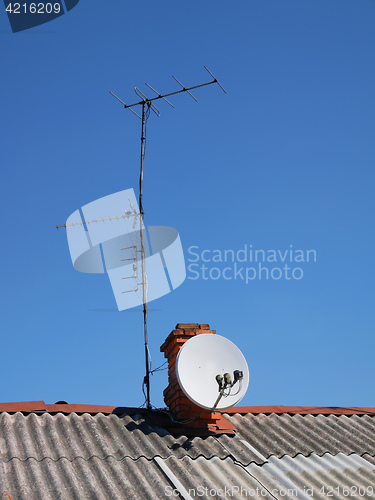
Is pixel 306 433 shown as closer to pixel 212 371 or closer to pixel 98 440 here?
pixel 212 371

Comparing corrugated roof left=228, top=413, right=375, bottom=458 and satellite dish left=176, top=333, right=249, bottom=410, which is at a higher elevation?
satellite dish left=176, top=333, right=249, bottom=410

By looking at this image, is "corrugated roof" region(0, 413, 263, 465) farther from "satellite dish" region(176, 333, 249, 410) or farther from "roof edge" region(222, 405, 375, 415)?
"roof edge" region(222, 405, 375, 415)

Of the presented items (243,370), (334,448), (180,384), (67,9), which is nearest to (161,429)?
(180,384)

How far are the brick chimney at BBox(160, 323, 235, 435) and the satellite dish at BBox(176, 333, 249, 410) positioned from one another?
33 cm

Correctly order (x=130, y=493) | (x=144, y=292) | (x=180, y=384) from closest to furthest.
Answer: (x=130, y=493) → (x=180, y=384) → (x=144, y=292)

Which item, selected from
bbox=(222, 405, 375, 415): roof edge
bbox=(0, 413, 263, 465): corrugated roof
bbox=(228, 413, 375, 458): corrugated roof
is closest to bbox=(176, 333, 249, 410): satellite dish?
bbox=(0, 413, 263, 465): corrugated roof

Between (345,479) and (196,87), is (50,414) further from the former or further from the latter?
(196,87)

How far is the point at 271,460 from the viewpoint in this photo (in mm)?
6363

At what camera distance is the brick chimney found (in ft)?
22.7

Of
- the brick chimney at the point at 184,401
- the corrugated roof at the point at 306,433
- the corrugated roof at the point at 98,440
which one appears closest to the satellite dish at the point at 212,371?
the brick chimney at the point at 184,401

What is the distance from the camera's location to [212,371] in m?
7.00

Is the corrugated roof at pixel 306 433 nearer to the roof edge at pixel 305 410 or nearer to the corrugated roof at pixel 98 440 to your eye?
the roof edge at pixel 305 410

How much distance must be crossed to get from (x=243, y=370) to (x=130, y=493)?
2452 millimetres

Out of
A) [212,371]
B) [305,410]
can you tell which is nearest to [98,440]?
[212,371]
